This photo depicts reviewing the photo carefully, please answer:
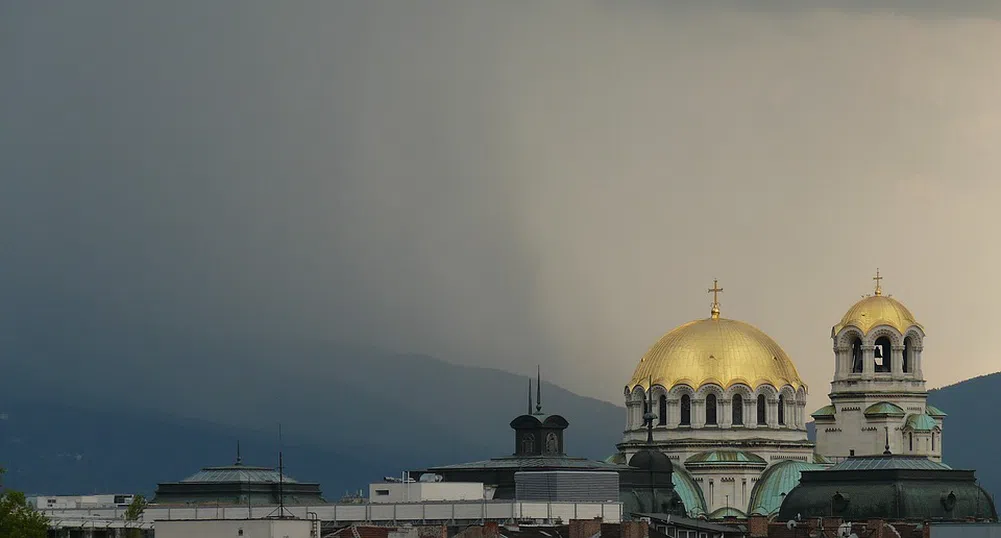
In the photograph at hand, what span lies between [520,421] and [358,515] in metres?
32.9

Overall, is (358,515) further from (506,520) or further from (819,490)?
(819,490)

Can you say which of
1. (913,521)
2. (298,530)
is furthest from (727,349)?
(298,530)

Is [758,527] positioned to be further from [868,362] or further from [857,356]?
[857,356]

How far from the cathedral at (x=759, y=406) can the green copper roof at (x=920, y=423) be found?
0.20 feet

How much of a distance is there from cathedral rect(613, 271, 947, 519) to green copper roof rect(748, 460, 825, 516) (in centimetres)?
6

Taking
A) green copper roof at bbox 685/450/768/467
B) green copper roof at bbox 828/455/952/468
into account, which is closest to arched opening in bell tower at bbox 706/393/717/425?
green copper roof at bbox 685/450/768/467

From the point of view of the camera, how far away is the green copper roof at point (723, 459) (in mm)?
167688

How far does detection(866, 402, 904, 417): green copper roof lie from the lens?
6727 inches

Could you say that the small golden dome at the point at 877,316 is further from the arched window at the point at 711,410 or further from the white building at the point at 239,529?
the white building at the point at 239,529

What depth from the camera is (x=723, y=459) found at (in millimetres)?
167750

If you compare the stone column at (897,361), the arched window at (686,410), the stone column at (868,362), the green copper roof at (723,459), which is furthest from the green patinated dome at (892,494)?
the stone column at (868,362)

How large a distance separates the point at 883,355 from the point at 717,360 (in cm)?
1217

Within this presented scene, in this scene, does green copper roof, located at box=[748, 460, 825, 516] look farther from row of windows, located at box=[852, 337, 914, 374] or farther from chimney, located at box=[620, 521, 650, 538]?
chimney, located at box=[620, 521, 650, 538]

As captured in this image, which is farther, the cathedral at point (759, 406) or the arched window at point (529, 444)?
the cathedral at point (759, 406)
